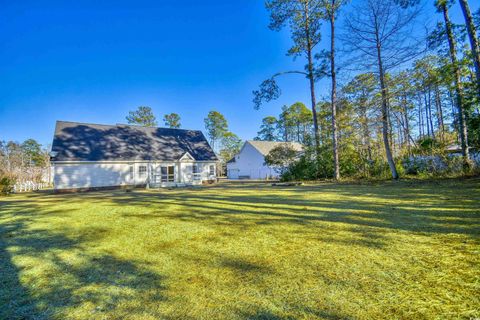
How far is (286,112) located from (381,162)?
28.7 m

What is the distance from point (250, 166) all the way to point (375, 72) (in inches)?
925

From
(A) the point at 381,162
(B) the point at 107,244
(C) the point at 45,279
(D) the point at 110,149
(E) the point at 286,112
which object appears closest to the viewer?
(C) the point at 45,279

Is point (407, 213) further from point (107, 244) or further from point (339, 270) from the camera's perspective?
point (107, 244)

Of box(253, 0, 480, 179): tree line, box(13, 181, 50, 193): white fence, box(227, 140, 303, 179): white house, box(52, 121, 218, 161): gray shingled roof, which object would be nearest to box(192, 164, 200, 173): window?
box(52, 121, 218, 161): gray shingled roof

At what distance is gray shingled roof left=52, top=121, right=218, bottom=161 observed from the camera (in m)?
17.8

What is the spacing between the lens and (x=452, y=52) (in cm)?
984

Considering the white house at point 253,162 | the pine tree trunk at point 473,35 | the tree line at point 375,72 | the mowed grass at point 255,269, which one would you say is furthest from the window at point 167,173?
the pine tree trunk at point 473,35

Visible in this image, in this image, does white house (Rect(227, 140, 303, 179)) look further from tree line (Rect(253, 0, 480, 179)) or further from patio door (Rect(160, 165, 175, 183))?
tree line (Rect(253, 0, 480, 179))

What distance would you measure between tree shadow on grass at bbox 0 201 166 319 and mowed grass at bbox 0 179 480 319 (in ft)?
0.04

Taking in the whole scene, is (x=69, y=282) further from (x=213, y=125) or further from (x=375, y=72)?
(x=213, y=125)

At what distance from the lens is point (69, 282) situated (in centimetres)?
245

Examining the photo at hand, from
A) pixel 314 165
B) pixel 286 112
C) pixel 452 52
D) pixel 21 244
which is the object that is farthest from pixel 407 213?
pixel 286 112

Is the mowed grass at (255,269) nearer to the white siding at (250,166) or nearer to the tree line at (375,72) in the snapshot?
the tree line at (375,72)

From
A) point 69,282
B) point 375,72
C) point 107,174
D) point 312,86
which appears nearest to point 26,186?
point 107,174
